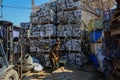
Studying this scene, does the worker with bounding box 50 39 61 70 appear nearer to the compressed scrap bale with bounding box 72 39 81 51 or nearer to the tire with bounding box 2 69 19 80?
the compressed scrap bale with bounding box 72 39 81 51

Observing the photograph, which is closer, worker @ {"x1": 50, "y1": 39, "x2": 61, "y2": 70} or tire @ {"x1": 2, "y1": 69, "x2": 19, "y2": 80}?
tire @ {"x1": 2, "y1": 69, "x2": 19, "y2": 80}

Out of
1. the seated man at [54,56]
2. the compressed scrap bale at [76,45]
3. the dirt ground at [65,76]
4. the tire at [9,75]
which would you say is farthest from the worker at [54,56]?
the tire at [9,75]

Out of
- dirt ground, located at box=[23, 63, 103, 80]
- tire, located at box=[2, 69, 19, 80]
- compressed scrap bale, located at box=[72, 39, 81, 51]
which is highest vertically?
compressed scrap bale, located at box=[72, 39, 81, 51]

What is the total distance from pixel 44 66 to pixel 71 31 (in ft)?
7.60

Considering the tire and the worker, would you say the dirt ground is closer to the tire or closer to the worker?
the worker

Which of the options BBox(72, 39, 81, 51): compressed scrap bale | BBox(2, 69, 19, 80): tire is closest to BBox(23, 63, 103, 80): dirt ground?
BBox(72, 39, 81, 51): compressed scrap bale

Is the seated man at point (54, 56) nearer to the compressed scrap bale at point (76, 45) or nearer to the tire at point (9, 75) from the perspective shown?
the compressed scrap bale at point (76, 45)

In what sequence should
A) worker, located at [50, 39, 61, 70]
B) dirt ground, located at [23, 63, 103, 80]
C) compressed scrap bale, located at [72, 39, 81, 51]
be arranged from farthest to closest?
compressed scrap bale, located at [72, 39, 81, 51] → worker, located at [50, 39, 61, 70] → dirt ground, located at [23, 63, 103, 80]

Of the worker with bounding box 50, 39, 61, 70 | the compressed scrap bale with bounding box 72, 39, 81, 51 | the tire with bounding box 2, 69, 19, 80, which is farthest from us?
the compressed scrap bale with bounding box 72, 39, 81, 51

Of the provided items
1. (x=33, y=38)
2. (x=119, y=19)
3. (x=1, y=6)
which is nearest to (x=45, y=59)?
(x=33, y=38)

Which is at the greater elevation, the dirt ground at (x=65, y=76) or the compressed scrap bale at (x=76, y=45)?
the compressed scrap bale at (x=76, y=45)

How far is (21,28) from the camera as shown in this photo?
12859 mm

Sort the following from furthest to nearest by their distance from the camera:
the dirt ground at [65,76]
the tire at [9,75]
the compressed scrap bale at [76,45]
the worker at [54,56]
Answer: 1. the compressed scrap bale at [76,45]
2. the worker at [54,56]
3. the dirt ground at [65,76]
4. the tire at [9,75]

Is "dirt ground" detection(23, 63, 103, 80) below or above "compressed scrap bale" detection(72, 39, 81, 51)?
below
